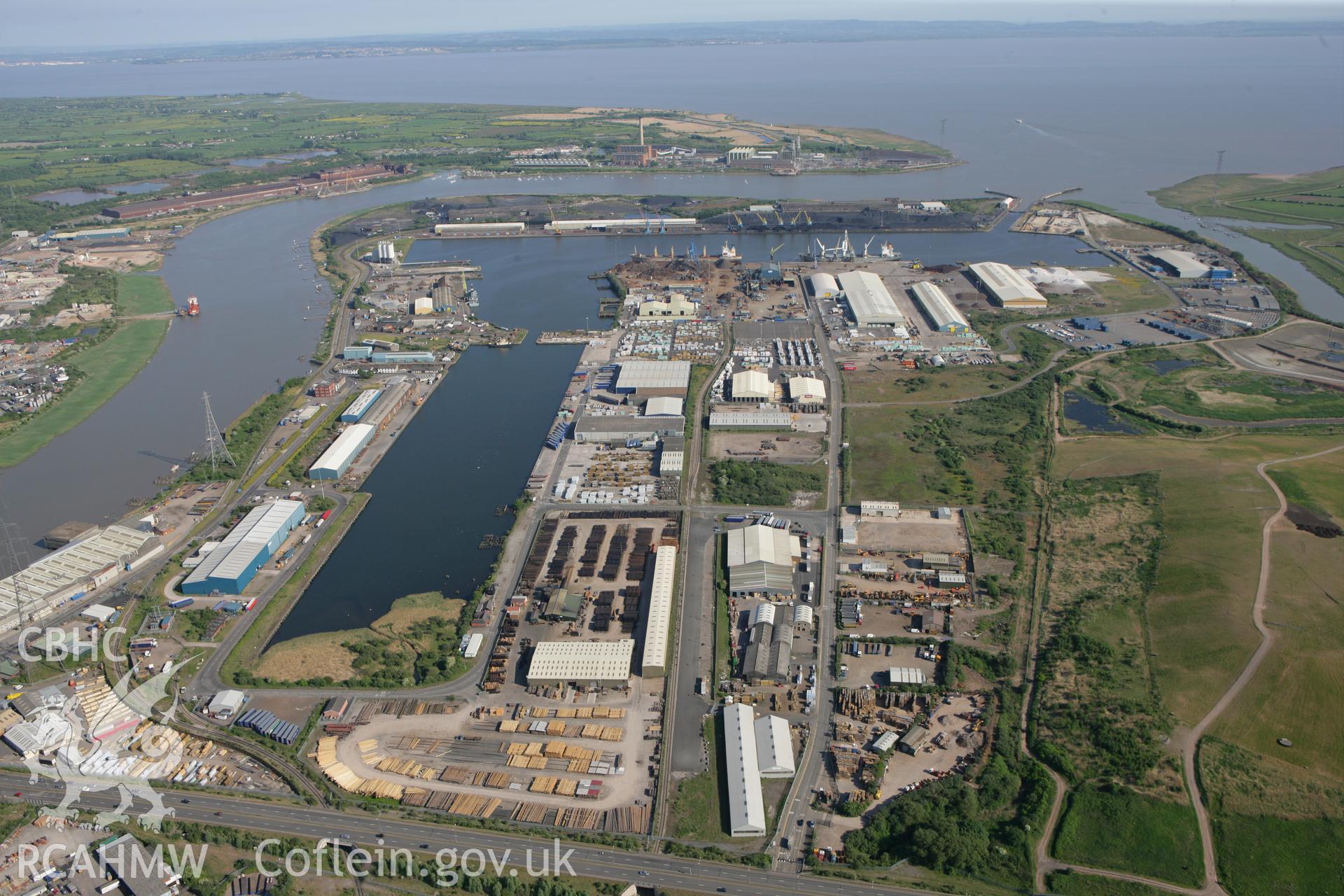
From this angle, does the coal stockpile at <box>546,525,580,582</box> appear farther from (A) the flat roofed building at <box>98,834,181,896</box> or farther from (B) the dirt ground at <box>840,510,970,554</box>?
(A) the flat roofed building at <box>98,834,181,896</box>

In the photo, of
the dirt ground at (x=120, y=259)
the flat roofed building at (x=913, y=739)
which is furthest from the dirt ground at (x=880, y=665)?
the dirt ground at (x=120, y=259)

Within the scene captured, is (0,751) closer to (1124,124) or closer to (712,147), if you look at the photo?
(712,147)

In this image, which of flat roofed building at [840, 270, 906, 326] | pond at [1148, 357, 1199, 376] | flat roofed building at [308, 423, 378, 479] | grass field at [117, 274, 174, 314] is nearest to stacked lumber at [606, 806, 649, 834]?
flat roofed building at [308, 423, 378, 479]

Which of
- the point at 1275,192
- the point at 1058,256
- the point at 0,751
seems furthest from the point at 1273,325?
the point at 0,751

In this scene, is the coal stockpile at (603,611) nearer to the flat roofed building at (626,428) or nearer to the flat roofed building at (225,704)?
the flat roofed building at (225,704)

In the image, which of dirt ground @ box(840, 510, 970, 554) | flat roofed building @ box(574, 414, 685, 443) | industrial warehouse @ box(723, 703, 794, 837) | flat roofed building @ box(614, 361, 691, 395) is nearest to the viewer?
industrial warehouse @ box(723, 703, 794, 837)

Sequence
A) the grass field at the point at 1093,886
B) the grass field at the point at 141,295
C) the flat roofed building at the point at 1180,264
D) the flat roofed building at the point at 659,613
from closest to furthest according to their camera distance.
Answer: the grass field at the point at 1093,886 < the flat roofed building at the point at 659,613 < the flat roofed building at the point at 1180,264 < the grass field at the point at 141,295
